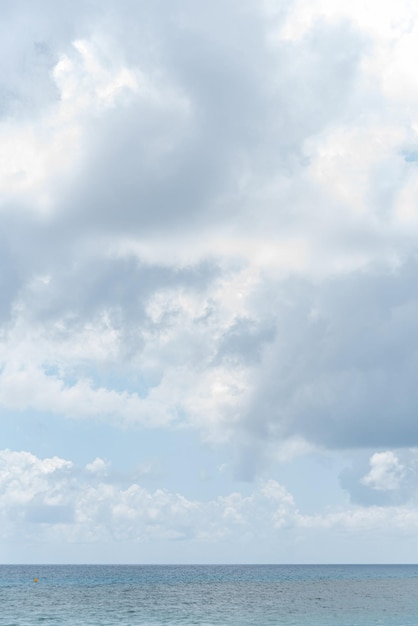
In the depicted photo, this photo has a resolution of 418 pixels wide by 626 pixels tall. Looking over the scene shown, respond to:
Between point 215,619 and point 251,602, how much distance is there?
1398 inches

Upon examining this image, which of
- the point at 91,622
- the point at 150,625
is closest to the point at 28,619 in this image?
the point at 91,622

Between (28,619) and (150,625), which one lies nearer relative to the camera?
(150,625)

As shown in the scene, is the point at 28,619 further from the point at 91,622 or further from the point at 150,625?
the point at 150,625

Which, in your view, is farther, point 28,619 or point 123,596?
point 123,596

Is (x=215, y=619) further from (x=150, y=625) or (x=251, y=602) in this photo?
(x=251, y=602)

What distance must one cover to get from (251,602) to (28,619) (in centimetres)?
4748

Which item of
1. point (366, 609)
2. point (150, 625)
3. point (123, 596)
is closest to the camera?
point (150, 625)

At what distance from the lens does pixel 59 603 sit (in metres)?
129

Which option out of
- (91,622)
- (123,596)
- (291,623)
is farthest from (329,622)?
(123,596)

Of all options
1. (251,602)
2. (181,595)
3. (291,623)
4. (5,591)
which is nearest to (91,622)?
(291,623)

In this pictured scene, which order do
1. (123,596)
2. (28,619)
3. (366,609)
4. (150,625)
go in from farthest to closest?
(123,596) → (366,609) → (28,619) → (150,625)

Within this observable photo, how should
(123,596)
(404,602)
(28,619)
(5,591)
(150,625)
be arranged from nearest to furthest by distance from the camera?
(150,625), (28,619), (404,602), (123,596), (5,591)

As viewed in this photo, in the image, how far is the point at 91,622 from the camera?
9638 cm

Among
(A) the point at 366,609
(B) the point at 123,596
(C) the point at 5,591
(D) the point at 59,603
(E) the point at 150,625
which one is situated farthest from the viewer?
(C) the point at 5,591
